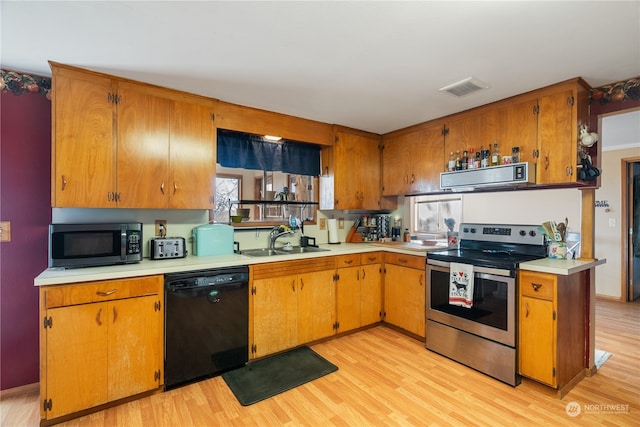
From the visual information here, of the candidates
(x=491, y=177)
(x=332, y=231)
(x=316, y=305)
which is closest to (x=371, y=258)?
(x=332, y=231)

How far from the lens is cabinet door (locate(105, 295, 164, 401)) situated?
6.55ft

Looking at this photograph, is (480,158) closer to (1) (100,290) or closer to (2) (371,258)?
(2) (371,258)

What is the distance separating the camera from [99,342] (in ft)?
6.41

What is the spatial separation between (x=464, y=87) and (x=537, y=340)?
202 centimetres

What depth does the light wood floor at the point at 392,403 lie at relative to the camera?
6.26ft

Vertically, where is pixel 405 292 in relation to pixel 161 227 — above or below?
below

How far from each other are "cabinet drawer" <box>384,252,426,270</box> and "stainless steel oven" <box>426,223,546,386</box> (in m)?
0.11

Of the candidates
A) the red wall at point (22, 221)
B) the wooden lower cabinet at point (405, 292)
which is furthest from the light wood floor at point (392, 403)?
the wooden lower cabinet at point (405, 292)

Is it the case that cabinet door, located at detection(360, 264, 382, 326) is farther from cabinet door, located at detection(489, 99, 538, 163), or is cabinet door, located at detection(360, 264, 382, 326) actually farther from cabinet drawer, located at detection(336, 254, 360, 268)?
cabinet door, located at detection(489, 99, 538, 163)

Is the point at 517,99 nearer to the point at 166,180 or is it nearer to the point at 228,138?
the point at 228,138

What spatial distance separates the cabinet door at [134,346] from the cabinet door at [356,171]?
2.18 meters

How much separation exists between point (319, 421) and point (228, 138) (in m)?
2.55

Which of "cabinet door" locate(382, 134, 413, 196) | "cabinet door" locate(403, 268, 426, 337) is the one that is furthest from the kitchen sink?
"cabinet door" locate(382, 134, 413, 196)

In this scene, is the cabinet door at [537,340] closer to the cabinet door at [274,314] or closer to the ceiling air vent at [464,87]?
the ceiling air vent at [464,87]
